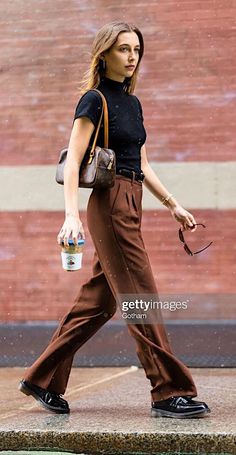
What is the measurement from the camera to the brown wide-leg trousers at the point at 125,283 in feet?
15.0

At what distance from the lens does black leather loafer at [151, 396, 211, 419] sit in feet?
15.0

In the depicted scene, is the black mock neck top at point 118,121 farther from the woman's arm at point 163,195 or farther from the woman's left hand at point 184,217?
the woman's left hand at point 184,217

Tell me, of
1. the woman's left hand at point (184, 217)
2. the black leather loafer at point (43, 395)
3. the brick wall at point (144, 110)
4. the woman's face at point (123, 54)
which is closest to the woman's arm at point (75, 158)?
the woman's face at point (123, 54)

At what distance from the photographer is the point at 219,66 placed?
23.8 ft

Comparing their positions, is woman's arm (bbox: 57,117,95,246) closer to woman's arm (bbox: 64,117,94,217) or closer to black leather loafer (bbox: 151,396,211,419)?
woman's arm (bbox: 64,117,94,217)

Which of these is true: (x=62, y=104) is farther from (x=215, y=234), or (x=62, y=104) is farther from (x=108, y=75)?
(x=108, y=75)

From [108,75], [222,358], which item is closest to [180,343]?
[222,358]

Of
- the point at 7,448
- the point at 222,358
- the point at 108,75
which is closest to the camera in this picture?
the point at 7,448

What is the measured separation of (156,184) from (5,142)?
2879mm

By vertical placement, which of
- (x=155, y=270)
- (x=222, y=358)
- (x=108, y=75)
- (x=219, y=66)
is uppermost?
(x=108, y=75)

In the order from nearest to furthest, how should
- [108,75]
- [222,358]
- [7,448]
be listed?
[7,448], [108,75], [222,358]

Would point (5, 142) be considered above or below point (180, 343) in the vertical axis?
above

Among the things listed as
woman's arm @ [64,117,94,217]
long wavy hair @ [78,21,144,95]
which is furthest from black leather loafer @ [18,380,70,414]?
long wavy hair @ [78,21,144,95]

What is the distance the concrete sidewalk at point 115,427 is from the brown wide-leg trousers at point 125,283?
20 centimetres
